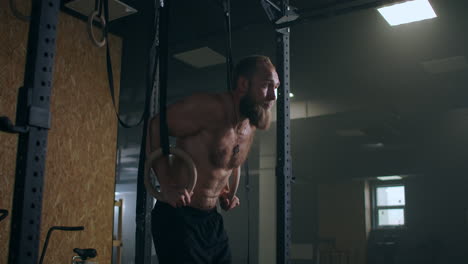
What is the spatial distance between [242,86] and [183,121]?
0.93 feet

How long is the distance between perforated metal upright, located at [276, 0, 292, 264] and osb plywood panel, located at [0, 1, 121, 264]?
2.33 m

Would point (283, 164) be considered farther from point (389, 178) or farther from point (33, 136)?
point (389, 178)

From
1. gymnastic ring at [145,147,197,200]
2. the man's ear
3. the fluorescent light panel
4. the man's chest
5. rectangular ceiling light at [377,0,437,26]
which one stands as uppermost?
rectangular ceiling light at [377,0,437,26]

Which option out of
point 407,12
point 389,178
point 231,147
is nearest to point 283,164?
point 231,147

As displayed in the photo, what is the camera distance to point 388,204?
11.2 metres

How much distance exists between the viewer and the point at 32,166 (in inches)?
51.6

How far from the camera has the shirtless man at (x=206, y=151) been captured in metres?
1.82

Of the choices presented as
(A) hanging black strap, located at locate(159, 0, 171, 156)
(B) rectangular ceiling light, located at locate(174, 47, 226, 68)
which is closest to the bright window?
(B) rectangular ceiling light, located at locate(174, 47, 226, 68)

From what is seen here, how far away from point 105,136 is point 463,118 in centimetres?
690

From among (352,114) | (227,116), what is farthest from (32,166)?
(352,114)

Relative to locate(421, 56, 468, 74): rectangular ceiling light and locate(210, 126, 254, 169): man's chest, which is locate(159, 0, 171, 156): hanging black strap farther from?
locate(421, 56, 468, 74): rectangular ceiling light

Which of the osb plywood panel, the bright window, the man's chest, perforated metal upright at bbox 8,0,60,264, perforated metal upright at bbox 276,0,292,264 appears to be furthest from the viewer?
the bright window

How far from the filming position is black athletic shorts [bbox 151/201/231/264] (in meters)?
1.82

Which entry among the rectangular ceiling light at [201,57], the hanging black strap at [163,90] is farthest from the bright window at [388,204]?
the hanging black strap at [163,90]
